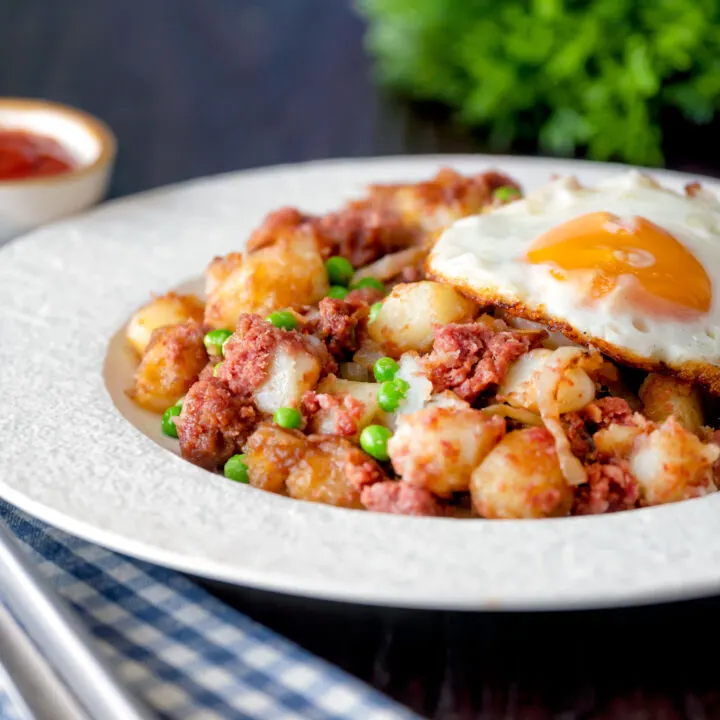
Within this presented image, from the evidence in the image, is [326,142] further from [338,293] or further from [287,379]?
[287,379]

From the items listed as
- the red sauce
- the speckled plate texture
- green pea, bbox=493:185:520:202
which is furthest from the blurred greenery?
the speckled plate texture

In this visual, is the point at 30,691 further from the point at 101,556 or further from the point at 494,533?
the point at 494,533

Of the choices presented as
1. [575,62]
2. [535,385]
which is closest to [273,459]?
[535,385]

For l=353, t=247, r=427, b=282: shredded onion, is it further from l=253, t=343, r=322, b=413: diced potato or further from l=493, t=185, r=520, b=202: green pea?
l=253, t=343, r=322, b=413: diced potato

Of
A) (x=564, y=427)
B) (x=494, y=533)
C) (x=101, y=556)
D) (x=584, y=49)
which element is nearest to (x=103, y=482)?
(x=101, y=556)

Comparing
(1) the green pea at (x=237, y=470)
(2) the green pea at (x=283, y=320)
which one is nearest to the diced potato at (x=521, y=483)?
(1) the green pea at (x=237, y=470)

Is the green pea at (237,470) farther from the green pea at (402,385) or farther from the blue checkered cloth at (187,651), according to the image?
the green pea at (402,385)
